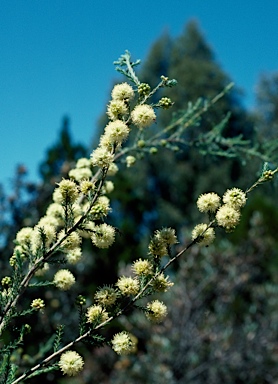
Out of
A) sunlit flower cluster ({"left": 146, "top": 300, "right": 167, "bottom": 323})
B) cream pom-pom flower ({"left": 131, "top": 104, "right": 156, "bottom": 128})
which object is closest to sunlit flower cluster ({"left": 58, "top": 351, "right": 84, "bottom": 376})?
sunlit flower cluster ({"left": 146, "top": 300, "right": 167, "bottom": 323})

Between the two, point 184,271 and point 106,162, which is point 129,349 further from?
point 184,271

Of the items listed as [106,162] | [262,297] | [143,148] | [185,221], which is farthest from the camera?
[185,221]

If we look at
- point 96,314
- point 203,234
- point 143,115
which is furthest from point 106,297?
point 143,115

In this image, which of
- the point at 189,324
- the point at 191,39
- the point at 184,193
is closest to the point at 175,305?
the point at 189,324

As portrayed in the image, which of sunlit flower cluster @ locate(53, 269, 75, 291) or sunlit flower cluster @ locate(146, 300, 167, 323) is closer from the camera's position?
sunlit flower cluster @ locate(146, 300, 167, 323)

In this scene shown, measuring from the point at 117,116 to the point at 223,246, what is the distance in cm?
700

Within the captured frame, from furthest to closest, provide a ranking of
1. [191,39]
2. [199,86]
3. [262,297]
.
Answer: [191,39] → [199,86] → [262,297]

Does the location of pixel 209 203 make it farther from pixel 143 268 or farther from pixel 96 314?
pixel 96 314

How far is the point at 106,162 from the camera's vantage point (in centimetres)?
116

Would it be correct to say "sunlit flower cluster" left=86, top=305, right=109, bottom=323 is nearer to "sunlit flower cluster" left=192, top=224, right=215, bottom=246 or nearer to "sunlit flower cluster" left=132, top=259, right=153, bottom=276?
"sunlit flower cluster" left=132, top=259, right=153, bottom=276

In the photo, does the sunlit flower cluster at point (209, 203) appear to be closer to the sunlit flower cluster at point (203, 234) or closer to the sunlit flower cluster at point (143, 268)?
the sunlit flower cluster at point (203, 234)

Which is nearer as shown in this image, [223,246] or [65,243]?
[65,243]

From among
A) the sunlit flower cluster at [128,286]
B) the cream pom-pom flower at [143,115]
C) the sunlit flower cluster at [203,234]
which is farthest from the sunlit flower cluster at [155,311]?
the cream pom-pom flower at [143,115]

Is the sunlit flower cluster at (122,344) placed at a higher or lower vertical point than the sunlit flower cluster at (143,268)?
lower
